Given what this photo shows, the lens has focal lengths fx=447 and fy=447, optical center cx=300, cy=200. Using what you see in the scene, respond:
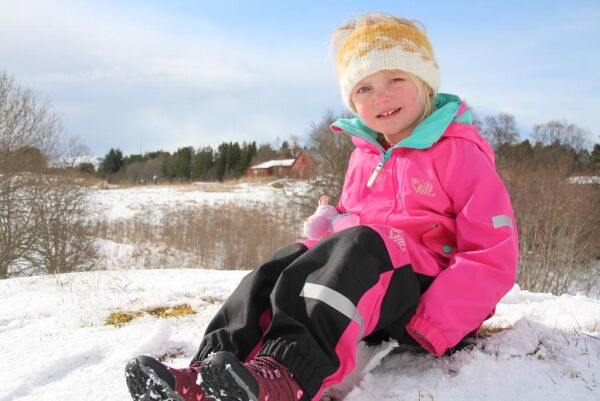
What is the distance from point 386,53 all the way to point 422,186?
664mm

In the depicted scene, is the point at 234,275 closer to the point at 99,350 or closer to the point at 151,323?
the point at 151,323

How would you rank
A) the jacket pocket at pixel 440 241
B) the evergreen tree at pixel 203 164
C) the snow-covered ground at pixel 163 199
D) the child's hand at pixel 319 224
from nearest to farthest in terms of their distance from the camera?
the jacket pocket at pixel 440 241, the child's hand at pixel 319 224, the snow-covered ground at pixel 163 199, the evergreen tree at pixel 203 164

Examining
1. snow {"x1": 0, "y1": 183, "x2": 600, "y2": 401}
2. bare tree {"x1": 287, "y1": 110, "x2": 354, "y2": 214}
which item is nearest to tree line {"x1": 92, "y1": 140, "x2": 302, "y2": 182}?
bare tree {"x1": 287, "y1": 110, "x2": 354, "y2": 214}

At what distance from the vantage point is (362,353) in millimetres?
1656

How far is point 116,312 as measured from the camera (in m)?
2.60

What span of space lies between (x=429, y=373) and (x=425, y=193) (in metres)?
0.67

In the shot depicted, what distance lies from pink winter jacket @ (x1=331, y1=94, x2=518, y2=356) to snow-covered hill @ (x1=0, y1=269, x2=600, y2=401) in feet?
0.44

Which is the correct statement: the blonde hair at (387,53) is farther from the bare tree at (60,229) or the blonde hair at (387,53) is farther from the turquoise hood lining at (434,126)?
the bare tree at (60,229)

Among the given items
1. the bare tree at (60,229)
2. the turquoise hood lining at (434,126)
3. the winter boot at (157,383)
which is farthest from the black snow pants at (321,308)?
the bare tree at (60,229)

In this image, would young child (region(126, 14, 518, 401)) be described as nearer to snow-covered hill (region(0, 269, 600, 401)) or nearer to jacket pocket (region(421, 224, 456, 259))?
jacket pocket (region(421, 224, 456, 259))

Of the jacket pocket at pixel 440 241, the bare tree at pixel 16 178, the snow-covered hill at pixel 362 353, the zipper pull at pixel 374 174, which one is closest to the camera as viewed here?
the snow-covered hill at pixel 362 353

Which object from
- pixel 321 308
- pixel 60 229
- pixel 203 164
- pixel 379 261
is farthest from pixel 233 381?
pixel 203 164

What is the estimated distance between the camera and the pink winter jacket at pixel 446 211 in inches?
60.4

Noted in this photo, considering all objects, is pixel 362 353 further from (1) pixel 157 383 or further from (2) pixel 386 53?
(2) pixel 386 53
